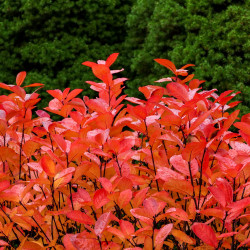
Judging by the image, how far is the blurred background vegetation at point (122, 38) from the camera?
19.0 feet

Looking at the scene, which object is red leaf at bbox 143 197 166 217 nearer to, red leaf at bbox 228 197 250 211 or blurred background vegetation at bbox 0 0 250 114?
red leaf at bbox 228 197 250 211

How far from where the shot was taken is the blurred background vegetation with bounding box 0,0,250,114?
5.79 metres

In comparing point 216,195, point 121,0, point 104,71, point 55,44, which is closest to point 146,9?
point 121,0

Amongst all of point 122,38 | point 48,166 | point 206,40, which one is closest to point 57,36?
point 122,38

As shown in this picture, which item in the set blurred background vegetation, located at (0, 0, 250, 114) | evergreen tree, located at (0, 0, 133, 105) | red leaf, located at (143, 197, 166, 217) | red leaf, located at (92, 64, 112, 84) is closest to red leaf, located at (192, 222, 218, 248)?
red leaf, located at (143, 197, 166, 217)

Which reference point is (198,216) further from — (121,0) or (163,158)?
(121,0)

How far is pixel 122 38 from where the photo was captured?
850 cm

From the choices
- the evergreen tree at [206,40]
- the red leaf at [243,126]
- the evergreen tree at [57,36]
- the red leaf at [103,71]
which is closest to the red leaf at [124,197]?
the red leaf at [243,126]

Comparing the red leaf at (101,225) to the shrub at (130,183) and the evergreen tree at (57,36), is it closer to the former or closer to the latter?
the shrub at (130,183)

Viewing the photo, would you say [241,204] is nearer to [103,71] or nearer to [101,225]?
[101,225]

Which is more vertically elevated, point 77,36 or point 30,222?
point 30,222

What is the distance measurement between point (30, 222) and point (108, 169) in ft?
1.12

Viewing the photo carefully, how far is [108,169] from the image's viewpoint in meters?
1.38

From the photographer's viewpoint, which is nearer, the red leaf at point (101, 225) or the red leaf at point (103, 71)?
the red leaf at point (101, 225)
